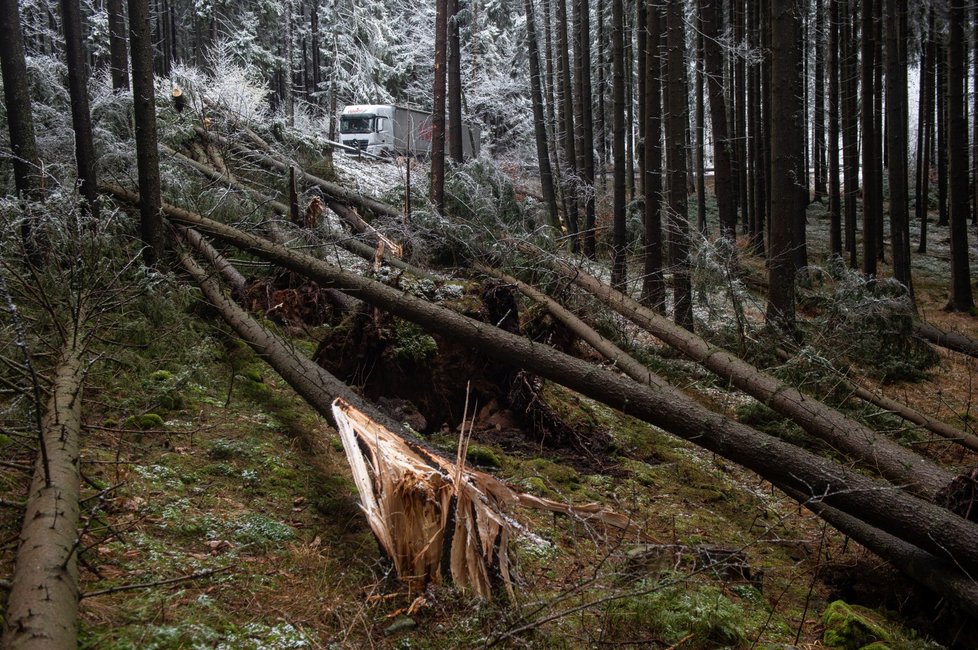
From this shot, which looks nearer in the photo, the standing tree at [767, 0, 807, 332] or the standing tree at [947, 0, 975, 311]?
the standing tree at [767, 0, 807, 332]

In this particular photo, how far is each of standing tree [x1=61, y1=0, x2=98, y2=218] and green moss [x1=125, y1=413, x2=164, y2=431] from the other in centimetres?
338

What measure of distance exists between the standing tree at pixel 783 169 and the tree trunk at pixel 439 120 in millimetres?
5702

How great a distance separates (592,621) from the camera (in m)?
3.79

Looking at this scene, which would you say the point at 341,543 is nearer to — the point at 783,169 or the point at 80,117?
the point at 80,117

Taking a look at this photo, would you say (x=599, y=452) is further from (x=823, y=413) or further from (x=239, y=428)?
(x=239, y=428)

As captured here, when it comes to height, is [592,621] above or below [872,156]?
below

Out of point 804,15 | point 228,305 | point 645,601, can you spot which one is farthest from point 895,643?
point 804,15

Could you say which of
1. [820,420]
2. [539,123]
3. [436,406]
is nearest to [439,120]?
[539,123]

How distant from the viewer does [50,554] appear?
8.87 ft

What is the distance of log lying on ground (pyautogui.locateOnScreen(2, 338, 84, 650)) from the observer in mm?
2338

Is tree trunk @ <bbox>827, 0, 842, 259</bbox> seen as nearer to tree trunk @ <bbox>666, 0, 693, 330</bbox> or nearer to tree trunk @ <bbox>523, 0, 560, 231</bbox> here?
tree trunk @ <bbox>666, 0, 693, 330</bbox>

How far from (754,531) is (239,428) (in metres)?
4.52

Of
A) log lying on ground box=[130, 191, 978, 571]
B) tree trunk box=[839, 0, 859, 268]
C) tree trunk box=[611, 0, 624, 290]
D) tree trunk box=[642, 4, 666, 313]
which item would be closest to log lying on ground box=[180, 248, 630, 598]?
log lying on ground box=[130, 191, 978, 571]

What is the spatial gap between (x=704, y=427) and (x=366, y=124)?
992 inches
